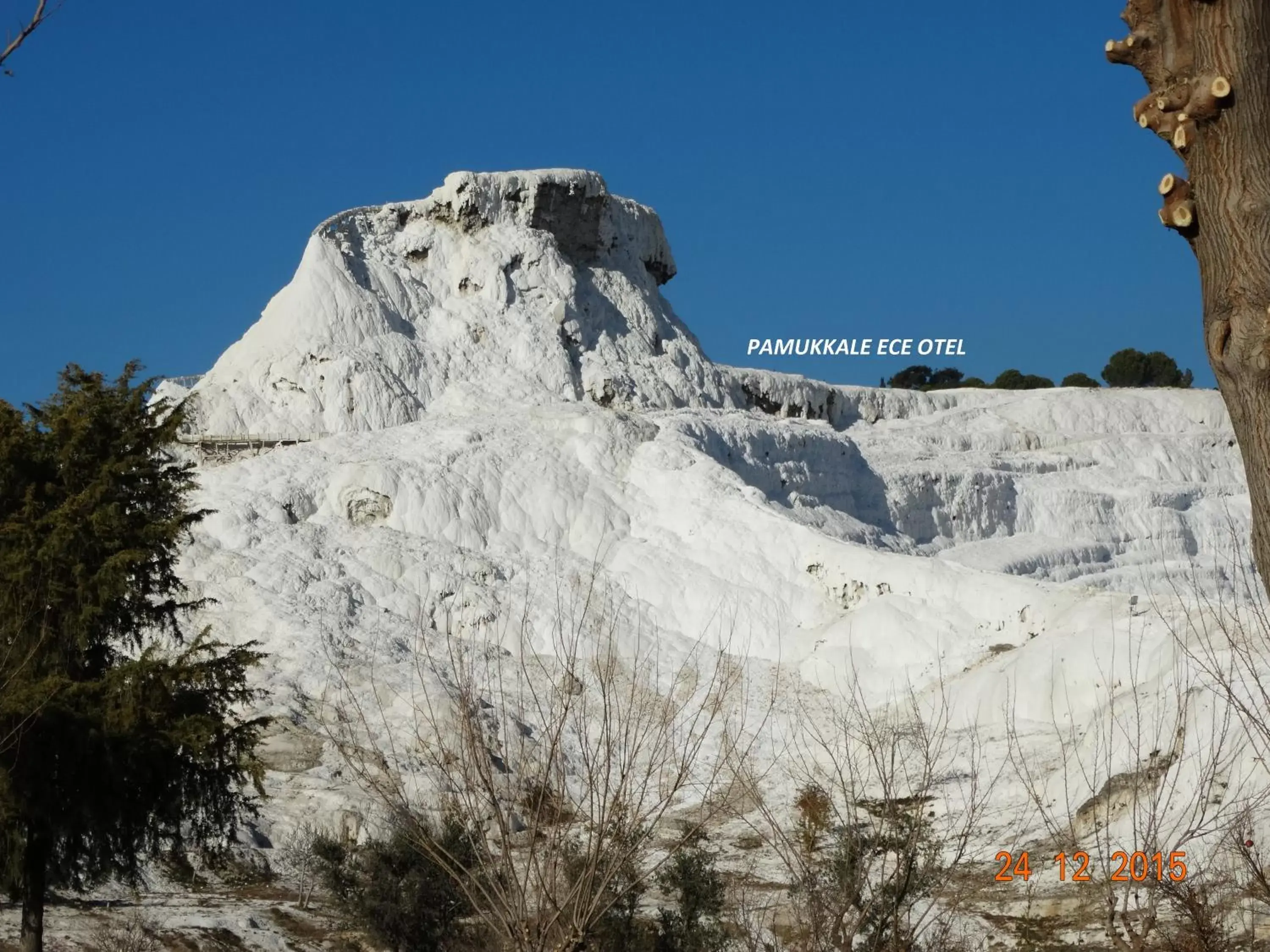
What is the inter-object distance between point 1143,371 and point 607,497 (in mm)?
79471

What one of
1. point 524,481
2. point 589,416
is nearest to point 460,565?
point 524,481

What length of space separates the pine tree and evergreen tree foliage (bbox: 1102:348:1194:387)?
99243 mm

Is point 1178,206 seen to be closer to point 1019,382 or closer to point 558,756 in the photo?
point 558,756

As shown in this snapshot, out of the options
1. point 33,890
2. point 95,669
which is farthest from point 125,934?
point 95,669

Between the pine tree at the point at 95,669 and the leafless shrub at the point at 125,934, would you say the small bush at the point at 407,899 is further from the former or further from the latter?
the leafless shrub at the point at 125,934

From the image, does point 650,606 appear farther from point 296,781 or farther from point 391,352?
point 391,352

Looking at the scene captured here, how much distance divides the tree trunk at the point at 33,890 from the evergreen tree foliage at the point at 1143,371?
101414mm

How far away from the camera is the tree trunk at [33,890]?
17.0m

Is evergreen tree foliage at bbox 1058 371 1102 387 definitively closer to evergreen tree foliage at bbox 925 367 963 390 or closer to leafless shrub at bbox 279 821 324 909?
evergreen tree foliage at bbox 925 367 963 390

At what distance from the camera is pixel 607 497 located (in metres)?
41.1

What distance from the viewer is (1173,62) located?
6.41 meters

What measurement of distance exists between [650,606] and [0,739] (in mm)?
21416

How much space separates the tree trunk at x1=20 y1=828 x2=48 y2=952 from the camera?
17.0 m
